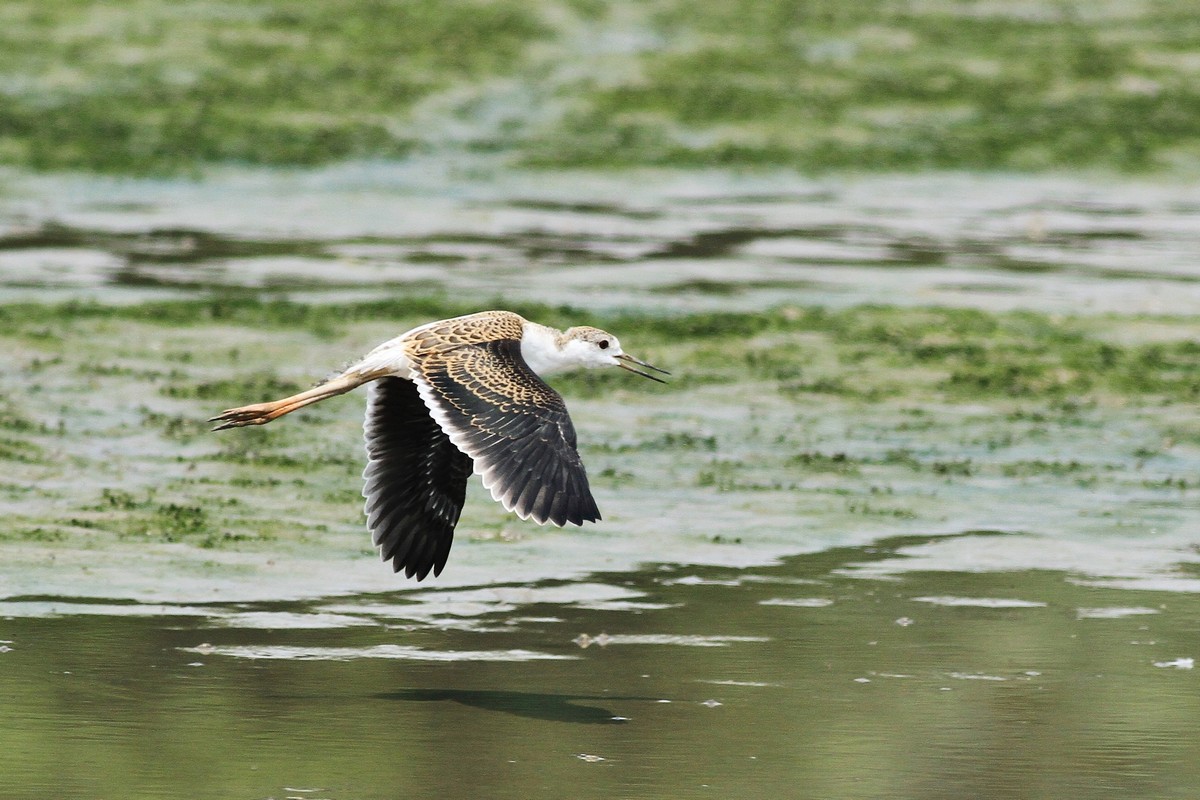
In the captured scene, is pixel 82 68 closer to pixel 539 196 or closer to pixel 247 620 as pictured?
pixel 539 196

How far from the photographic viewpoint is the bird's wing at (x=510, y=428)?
24.1 feet

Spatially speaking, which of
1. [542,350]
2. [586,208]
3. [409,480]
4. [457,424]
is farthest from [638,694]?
[586,208]

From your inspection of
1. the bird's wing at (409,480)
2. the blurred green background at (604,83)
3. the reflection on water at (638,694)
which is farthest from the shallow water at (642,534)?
the blurred green background at (604,83)

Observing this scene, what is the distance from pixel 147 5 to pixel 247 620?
60.4 ft

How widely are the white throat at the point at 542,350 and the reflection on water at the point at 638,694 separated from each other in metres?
0.89

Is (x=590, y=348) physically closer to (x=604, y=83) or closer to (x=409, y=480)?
(x=409, y=480)

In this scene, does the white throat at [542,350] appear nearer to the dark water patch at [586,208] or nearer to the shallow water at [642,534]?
the shallow water at [642,534]

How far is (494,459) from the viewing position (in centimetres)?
748

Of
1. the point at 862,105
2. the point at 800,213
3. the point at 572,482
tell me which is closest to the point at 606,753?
the point at 572,482

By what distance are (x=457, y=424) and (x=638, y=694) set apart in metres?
1.08

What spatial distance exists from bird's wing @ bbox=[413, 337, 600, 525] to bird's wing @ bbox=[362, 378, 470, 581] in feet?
1.01

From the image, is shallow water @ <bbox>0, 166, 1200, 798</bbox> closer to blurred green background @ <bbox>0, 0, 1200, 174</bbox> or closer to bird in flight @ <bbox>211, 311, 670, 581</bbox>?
bird in flight @ <bbox>211, 311, 670, 581</bbox>

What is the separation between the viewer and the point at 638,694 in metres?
7.47

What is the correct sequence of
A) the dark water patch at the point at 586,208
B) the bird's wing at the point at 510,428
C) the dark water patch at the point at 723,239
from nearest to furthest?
the bird's wing at the point at 510,428 → the dark water patch at the point at 723,239 → the dark water patch at the point at 586,208
